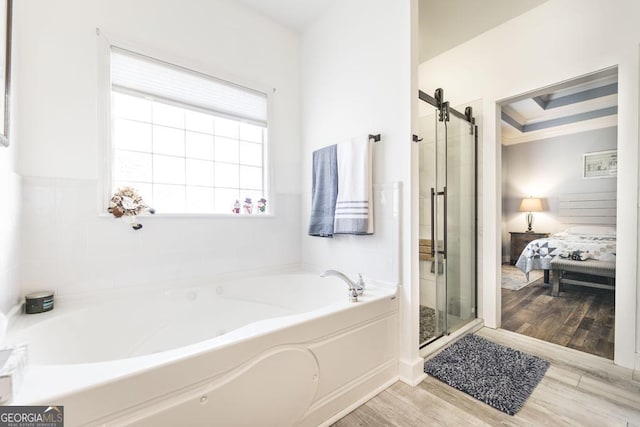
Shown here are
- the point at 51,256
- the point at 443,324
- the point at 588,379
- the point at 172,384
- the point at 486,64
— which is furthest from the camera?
the point at 486,64

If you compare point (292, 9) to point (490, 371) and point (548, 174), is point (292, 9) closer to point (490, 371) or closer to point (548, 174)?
point (490, 371)

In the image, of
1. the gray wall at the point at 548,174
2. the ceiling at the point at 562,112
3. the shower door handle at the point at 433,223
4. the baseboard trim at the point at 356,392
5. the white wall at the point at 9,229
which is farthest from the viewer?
the gray wall at the point at 548,174

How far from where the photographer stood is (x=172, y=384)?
938mm

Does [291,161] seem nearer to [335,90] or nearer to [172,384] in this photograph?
[335,90]

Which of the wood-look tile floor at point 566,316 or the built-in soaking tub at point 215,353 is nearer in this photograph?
the built-in soaking tub at point 215,353

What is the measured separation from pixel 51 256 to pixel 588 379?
11.3ft

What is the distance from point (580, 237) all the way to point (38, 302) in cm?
590

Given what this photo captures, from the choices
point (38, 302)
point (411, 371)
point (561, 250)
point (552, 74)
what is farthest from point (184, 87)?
point (561, 250)

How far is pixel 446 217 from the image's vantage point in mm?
2340

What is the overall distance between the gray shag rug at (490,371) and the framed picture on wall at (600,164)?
4224mm

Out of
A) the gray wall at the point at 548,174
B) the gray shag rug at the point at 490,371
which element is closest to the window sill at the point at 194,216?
the gray shag rug at the point at 490,371

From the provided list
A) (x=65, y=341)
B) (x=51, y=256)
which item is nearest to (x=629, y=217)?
(x=65, y=341)

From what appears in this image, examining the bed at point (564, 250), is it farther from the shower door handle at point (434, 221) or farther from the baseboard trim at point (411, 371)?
the baseboard trim at point (411, 371)

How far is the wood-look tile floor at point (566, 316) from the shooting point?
2268 mm
